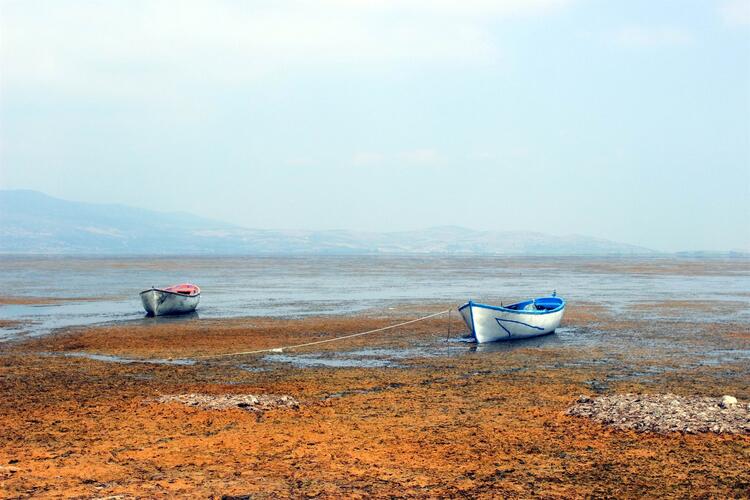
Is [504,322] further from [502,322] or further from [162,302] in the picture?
[162,302]

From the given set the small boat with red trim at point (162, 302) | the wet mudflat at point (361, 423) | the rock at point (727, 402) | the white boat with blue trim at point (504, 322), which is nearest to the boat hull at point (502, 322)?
the white boat with blue trim at point (504, 322)

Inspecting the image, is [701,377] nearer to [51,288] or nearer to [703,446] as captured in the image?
[703,446]

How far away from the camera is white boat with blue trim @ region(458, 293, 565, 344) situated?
2727 centimetres

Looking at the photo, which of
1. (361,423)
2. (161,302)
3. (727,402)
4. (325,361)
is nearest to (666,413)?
(727,402)

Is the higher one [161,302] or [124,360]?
[161,302]

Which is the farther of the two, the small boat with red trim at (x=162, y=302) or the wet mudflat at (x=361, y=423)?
the small boat with red trim at (x=162, y=302)

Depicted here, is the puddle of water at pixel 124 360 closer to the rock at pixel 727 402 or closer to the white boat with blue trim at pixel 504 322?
the white boat with blue trim at pixel 504 322

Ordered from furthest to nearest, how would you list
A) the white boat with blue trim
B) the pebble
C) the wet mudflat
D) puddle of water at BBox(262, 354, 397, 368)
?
1. the white boat with blue trim
2. puddle of water at BBox(262, 354, 397, 368)
3. the pebble
4. the wet mudflat

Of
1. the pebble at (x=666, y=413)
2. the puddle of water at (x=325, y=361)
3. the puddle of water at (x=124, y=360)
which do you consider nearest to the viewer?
the pebble at (x=666, y=413)

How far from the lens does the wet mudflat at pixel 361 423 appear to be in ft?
35.6

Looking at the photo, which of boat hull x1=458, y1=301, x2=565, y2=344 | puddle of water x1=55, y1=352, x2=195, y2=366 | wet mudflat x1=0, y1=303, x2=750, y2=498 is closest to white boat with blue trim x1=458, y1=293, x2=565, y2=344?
boat hull x1=458, y1=301, x2=565, y2=344

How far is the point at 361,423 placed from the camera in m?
14.3

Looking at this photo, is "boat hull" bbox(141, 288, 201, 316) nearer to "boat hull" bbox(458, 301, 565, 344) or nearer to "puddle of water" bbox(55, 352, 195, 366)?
"puddle of water" bbox(55, 352, 195, 366)

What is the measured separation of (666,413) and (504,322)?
13987mm
